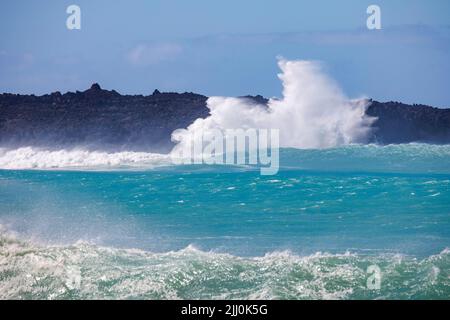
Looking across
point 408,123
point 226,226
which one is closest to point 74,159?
point 226,226

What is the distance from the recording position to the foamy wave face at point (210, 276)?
699 centimetres

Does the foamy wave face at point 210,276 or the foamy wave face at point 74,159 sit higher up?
the foamy wave face at point 74,159

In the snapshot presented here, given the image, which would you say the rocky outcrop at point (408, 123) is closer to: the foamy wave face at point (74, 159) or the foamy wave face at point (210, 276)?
the foamy wave face at point (74, 159)

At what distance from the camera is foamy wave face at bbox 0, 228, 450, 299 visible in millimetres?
6988

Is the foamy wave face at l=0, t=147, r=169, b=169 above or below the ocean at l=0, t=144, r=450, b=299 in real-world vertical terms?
above

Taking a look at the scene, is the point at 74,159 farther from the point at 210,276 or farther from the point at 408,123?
the point at 408,123

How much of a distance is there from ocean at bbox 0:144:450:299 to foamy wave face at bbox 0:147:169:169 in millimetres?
28

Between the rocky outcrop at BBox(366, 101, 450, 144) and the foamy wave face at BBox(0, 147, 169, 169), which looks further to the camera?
the rocky outcrop at BBox(366, 101, 450, 144)

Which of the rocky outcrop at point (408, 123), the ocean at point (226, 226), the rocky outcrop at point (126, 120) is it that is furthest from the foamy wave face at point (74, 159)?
the rocky outcrop at point (408, 123)

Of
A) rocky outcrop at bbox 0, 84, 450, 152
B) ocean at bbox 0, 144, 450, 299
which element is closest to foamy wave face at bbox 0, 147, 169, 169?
ocean at bbox 0, 144, 450, 299

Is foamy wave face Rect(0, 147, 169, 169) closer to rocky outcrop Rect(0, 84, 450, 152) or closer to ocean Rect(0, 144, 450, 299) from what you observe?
ocean Rect(0, 144, 450, 299)

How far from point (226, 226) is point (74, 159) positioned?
4569mm

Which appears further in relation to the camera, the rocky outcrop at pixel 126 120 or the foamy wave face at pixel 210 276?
the rocky outcrop at pixel 126 120

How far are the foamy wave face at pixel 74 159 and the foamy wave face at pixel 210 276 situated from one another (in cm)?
448
